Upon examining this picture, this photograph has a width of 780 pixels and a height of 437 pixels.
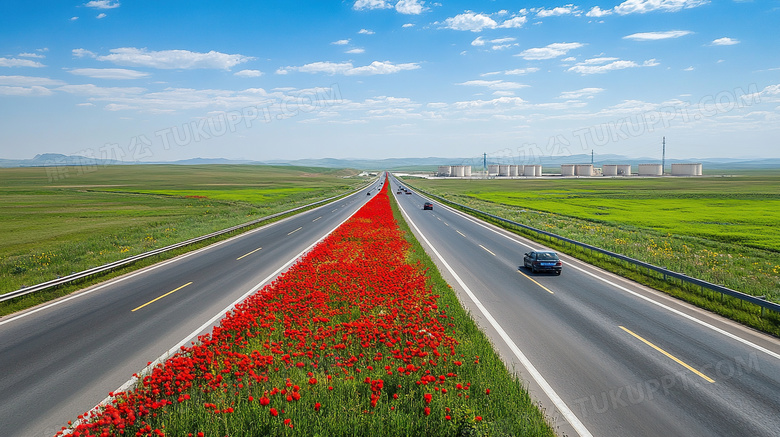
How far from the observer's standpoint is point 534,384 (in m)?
8.76

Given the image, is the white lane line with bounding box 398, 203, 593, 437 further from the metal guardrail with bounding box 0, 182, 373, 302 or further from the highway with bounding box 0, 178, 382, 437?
the metal guardrail with bounding box 0, 182, 373, 302

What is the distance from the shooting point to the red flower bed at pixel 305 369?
6.62 meters

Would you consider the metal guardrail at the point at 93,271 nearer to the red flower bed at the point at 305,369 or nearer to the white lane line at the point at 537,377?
the red flower bed at the point at 305,369

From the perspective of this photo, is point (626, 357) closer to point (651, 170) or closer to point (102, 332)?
point (102, 332)

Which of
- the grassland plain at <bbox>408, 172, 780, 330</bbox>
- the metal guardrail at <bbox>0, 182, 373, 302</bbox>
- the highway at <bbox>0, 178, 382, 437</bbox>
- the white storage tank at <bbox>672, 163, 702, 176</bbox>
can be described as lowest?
the grassland plain at <bbox>408, 172, 780, 330</bbox>

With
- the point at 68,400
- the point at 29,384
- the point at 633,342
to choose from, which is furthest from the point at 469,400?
the point at 29,384

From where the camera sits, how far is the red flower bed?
6617mm

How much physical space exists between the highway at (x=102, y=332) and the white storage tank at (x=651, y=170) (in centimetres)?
21131

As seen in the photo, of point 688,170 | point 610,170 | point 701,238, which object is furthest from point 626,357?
point 688,170

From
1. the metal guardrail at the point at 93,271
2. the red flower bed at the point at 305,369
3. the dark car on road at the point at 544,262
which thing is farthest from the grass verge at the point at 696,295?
the metal guardrail at the point at 93,271

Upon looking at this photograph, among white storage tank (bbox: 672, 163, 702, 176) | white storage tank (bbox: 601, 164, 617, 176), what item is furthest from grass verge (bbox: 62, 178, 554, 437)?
white storage tank (bbox: 672, 163, 702, 176)

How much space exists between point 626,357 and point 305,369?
301 inches

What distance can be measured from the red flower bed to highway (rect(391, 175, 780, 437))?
211cm

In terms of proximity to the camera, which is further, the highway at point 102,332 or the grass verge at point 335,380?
the highway at point 102,332
